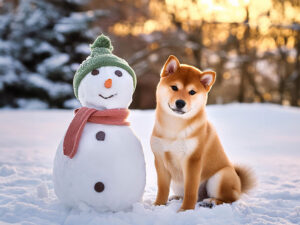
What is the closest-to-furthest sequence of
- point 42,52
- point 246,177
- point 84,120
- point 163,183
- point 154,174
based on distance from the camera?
1. point 84,120
2. point 163,183
3. point 246,177
4. point 154,174
5. point 42,52

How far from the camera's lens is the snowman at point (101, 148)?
2.19 m

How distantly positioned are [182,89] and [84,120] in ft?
2.32

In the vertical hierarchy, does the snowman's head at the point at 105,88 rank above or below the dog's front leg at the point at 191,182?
above

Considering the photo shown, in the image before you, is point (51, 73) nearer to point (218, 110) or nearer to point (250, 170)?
point (218, 110)

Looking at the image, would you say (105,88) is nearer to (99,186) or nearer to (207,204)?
(99,186)

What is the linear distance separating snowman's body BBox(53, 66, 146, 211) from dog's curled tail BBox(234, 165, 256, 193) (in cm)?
91

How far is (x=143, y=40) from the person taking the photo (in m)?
15.4

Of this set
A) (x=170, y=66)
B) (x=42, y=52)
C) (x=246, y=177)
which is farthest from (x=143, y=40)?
(x=170, y=66)

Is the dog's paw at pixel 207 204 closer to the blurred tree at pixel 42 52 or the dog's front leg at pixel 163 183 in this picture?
the dog's front leg at pixel 163 183

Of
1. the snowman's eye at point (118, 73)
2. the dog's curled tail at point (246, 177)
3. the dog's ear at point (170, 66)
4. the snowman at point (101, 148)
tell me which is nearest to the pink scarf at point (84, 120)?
the snowman at point (101, 148)

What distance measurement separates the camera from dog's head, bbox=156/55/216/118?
2.19 meters

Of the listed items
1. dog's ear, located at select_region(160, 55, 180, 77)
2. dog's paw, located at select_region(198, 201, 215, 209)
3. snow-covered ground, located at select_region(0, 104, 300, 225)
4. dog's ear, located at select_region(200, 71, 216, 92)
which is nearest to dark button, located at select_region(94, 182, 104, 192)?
snow-covered ground, located at select_region(0, 104, 300, 225)

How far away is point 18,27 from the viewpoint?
39.7ft

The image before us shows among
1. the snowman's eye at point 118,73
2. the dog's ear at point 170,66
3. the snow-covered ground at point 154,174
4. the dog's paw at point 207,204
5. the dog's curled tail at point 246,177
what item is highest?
the dog's ear at point 170,66
